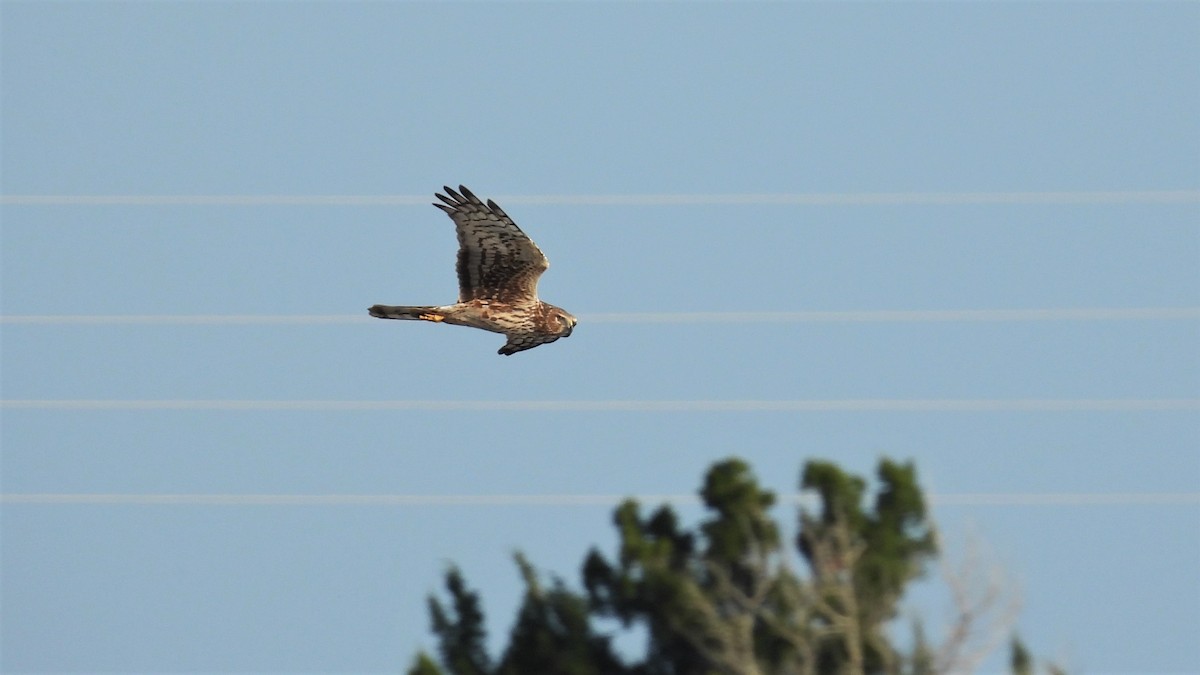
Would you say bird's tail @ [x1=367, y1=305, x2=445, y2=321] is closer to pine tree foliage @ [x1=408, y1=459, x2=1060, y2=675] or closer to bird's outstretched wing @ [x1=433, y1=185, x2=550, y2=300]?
bird's outstretched wing @ [x1=433, y1=185, x2=550, y2=300]

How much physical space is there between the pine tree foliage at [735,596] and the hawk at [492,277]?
415 cm

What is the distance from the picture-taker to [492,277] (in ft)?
66.2

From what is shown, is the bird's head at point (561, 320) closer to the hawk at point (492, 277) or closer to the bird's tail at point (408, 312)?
the hawk at point (492, 277)

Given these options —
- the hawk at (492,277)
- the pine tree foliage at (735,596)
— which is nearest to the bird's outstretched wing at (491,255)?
the hawk at (492,277)

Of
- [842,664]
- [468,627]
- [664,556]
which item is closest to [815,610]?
[842,664]

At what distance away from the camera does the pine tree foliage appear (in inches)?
898

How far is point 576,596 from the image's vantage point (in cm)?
2494

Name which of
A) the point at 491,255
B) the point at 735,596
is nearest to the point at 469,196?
the point at 491,255

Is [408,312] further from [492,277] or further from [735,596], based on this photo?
[735,596]

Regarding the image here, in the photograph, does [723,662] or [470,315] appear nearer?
[470,315]

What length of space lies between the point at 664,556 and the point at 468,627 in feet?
7.59

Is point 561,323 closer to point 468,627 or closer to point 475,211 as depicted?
point 475,211

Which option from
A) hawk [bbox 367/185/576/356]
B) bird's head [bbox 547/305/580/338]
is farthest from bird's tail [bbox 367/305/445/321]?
bird's head [bbox 547/305/580/338]

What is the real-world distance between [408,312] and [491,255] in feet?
2.71
